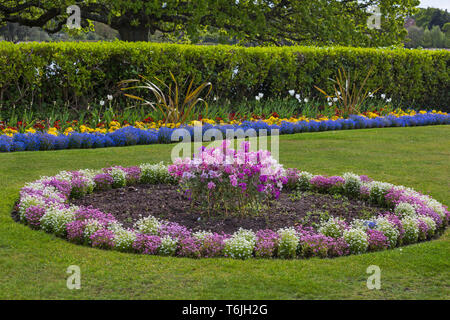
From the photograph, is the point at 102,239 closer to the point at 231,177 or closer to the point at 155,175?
the point at 231,177

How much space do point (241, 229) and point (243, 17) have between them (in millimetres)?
11978

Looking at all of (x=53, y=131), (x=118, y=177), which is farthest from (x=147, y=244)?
(x=53, y=131)

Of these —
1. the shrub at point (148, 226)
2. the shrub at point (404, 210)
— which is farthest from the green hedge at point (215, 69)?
the shrub at point (404, 210)

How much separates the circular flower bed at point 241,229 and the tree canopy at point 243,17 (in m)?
10.2

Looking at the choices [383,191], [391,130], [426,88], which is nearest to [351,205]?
[383,191]

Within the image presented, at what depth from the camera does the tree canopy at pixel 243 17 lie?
1526 centimetres

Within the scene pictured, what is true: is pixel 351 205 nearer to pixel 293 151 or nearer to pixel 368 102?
pixel 293 151

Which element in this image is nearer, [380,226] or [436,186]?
[380,226]

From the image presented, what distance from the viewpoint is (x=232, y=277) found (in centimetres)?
388

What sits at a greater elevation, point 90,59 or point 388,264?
point 90,59

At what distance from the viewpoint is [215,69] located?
11.3 metres

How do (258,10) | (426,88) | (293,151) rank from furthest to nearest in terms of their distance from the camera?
(258,10) → (426,88) → (293,151)
